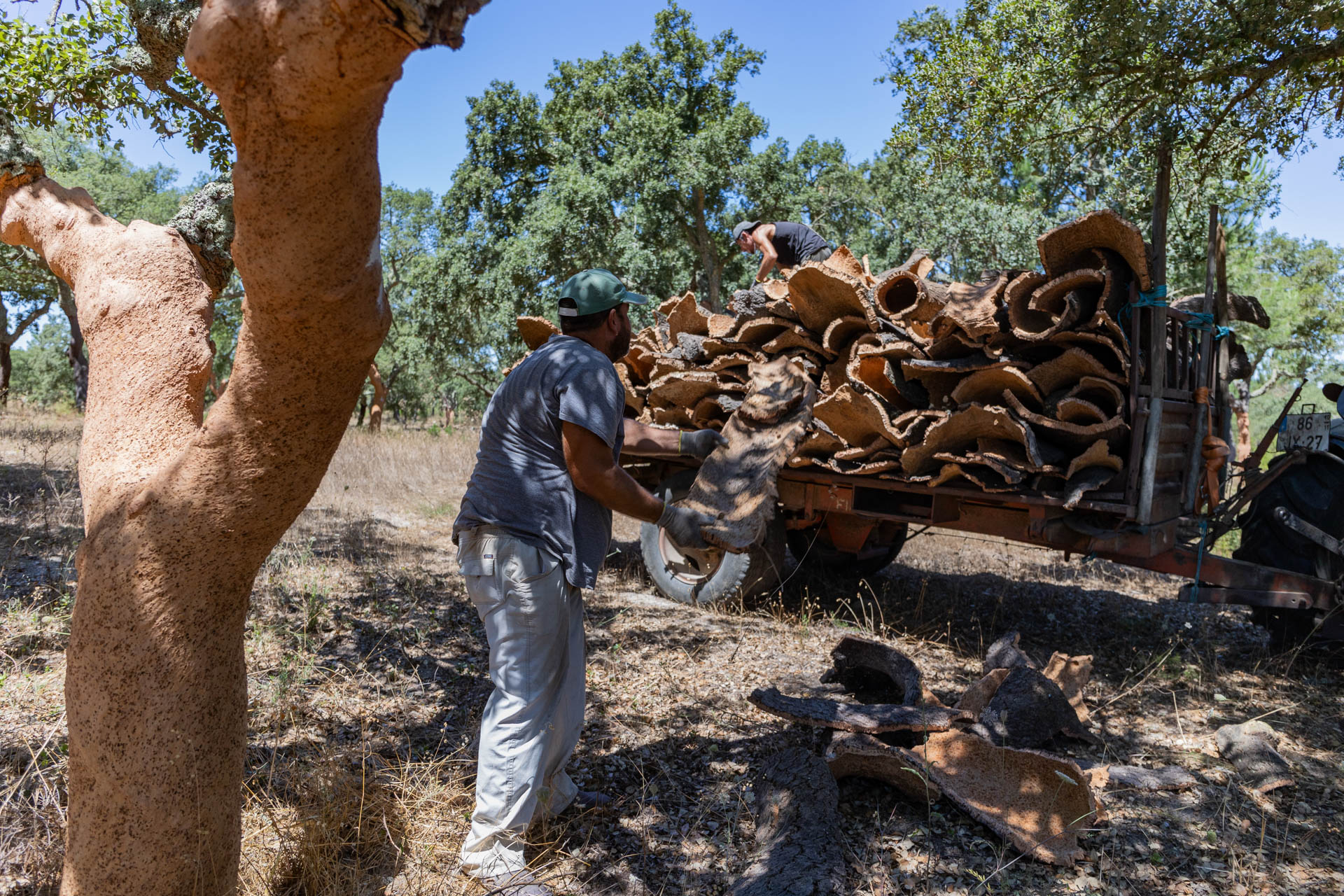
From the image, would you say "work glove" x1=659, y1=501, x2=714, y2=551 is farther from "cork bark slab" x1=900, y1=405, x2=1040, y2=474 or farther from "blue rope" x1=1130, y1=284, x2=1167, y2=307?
"blue rope" x1=1130, y1=284, x2=1167, y2=307

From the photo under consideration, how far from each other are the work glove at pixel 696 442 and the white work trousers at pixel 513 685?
134cm

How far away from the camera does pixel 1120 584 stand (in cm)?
779

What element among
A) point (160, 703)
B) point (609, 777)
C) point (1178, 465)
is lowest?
point (609, 777)

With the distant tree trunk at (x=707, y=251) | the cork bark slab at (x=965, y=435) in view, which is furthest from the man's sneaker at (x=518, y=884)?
the distant tree trunk at (x=707, y=251)

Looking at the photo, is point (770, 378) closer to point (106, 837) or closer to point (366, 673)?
point (366, 673)

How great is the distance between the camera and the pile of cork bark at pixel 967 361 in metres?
4.12

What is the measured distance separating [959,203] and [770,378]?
14969mm

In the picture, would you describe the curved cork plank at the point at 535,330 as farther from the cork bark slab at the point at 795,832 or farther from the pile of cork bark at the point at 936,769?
the cork bark slab at the point at 795,832

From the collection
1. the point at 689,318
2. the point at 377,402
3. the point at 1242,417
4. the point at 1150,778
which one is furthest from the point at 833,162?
the point at 1150,778

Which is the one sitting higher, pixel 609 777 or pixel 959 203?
pixel 959 203

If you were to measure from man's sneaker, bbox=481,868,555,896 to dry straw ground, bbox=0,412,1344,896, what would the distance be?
0.08 metres

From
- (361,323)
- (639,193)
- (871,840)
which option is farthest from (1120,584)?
(639,193)

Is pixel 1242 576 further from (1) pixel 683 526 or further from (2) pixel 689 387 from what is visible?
(1) pixel 683 526

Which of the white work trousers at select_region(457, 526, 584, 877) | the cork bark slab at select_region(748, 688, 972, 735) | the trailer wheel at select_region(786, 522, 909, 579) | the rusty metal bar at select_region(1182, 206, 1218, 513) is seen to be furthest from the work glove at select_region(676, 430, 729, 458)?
the rusty metal bar at select_region(1182, 206, 1218, 513)
